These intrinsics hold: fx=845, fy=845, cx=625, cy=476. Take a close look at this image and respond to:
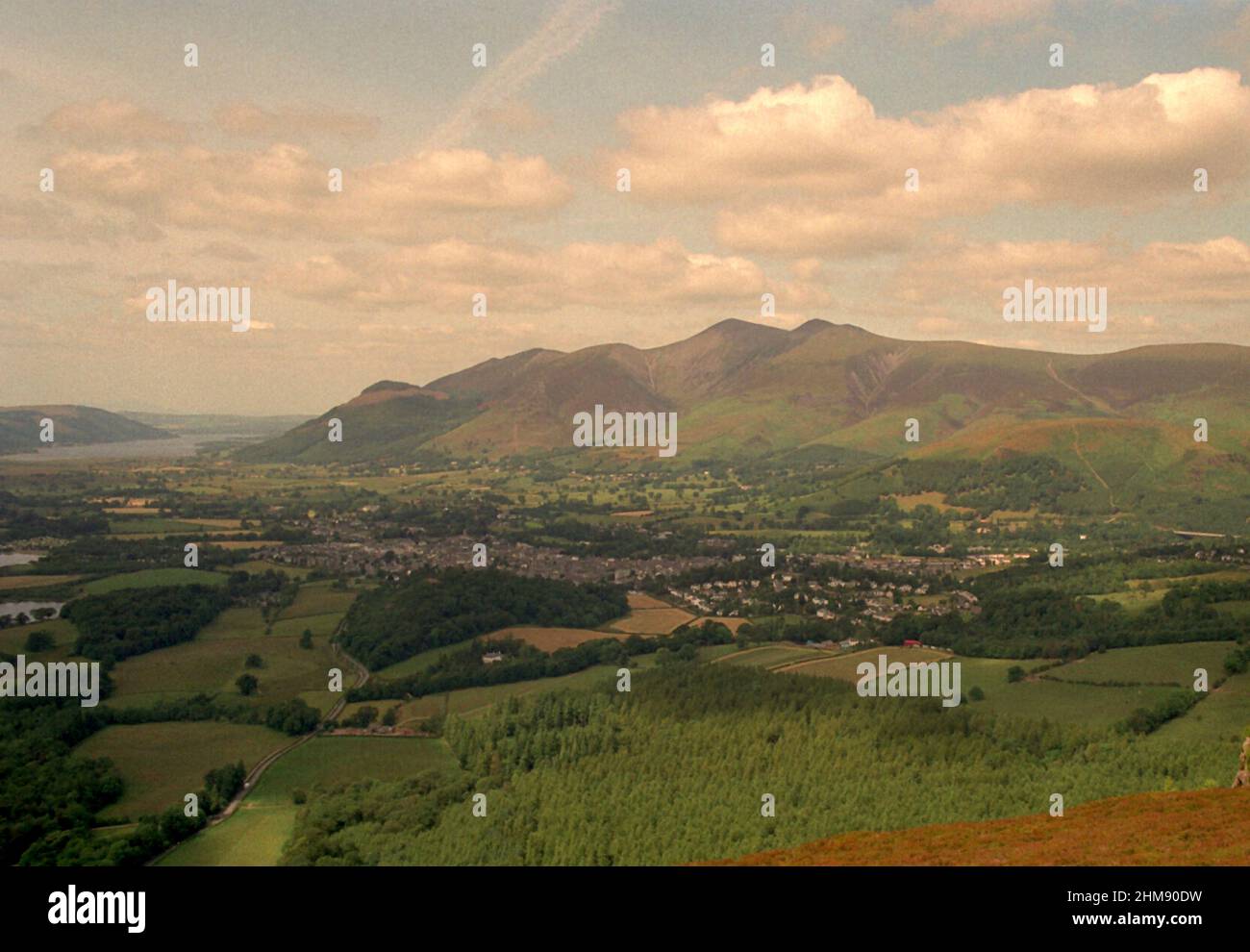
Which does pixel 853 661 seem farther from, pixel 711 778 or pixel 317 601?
pixel 317 601

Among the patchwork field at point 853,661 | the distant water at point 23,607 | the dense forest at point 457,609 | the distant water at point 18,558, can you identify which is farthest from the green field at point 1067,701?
the distant water at point 18,558

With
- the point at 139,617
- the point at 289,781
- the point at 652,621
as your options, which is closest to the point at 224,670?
the point at 139,617

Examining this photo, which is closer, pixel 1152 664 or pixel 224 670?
pixel 1152 664

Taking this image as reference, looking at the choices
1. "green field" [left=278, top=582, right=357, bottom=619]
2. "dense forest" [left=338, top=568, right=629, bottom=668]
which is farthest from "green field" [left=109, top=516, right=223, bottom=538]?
"dense forest" [left=338, top=568, right=629, bottom=668]

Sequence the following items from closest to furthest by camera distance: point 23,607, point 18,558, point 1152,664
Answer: point 1152,664, point 23,607, point 18,558
